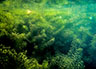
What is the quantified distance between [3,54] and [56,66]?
10.5ft

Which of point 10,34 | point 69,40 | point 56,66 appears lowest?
point 56,66

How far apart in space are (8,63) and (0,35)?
4.83ft

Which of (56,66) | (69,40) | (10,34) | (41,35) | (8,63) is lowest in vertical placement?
(56,66)

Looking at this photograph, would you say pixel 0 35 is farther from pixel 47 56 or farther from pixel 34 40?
pixel 47 56

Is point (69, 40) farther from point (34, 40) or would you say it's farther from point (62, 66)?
point (34, 40)

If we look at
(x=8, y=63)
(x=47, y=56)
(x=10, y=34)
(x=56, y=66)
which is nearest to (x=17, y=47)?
(x=10, y=34)

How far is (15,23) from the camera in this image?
5824mm

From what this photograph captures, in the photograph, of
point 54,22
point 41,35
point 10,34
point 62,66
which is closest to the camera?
point 10,34

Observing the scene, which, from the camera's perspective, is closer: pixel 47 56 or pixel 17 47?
pixel 17 47

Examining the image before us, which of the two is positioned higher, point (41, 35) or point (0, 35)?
point (0, 35)

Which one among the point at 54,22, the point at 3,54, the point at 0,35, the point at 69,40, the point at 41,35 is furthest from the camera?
the point at 54,22

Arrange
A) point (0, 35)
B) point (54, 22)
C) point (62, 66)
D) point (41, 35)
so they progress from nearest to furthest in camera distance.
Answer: point (0, 35)
point (62, 66)
point (41, 35)
point (54, 22)

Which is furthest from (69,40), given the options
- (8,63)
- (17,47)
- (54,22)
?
(8,63)

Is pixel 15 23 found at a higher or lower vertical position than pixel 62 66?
higher
